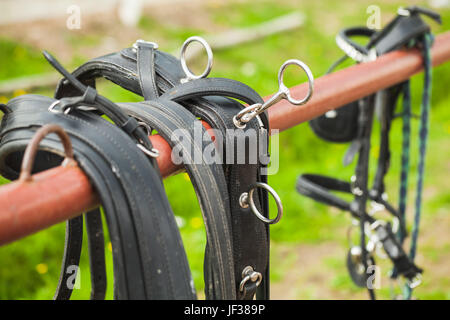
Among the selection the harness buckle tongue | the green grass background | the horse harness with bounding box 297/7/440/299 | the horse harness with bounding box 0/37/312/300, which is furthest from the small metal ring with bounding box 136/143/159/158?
the green grass background

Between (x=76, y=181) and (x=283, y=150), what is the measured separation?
101 inches

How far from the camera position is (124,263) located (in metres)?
0.59

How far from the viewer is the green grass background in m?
2.02

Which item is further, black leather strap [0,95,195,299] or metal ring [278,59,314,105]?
metal ring [278,59,314,105]

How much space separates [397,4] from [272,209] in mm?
3809

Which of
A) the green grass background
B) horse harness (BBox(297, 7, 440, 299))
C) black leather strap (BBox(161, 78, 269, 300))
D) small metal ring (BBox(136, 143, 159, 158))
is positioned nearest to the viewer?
small metal ring (BBox(136, 143, 159, 158))

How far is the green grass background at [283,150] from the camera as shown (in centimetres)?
202

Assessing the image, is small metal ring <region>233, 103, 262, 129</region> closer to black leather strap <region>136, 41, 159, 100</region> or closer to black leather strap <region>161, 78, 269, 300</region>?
black leather strap <region>161, 78, 269, 300</region>

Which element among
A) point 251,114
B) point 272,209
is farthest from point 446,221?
point 251,114

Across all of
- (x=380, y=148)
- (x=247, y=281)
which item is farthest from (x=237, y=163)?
(x=380, y=148)

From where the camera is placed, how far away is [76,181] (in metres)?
0.58

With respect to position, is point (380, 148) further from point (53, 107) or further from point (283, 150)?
point (283, 150)

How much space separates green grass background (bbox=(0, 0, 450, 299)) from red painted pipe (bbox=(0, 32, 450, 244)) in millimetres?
971

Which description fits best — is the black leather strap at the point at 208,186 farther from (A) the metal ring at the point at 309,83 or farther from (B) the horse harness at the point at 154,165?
(A) the metal ring at the point at 309,83
